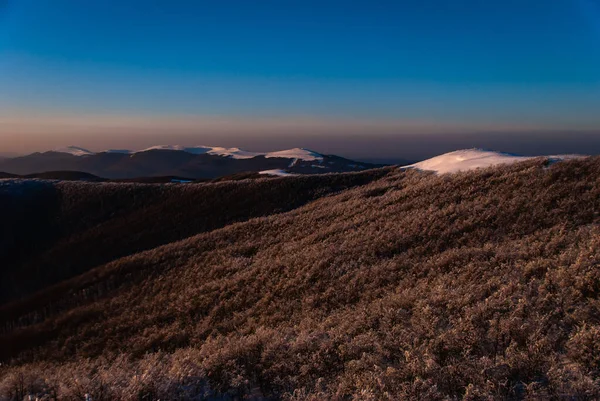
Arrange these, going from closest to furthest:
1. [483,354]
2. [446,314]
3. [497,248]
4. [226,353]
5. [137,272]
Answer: [483,354] < [226,353] < [446,314] < [497,248] < [137,272]

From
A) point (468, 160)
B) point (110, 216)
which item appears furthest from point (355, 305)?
point (110, 216)

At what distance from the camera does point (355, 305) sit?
11617mm

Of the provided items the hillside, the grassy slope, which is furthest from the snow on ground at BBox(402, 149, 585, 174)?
the grassy slope

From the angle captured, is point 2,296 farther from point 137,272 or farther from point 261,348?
point 261,348

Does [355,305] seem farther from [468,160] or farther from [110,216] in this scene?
[110,216]

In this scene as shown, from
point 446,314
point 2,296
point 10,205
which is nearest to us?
point 446,314

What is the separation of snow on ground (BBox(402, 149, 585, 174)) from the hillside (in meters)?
2.21

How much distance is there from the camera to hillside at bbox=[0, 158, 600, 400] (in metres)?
5.89

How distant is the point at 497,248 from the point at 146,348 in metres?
14.6

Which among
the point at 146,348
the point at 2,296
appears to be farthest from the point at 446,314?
the point at 2,296

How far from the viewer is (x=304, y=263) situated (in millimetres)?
16781

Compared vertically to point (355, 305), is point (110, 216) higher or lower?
higher

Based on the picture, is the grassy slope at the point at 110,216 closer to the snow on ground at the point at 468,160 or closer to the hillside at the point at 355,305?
the hillside at the point at 355,305

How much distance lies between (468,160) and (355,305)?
2323 centimetres
